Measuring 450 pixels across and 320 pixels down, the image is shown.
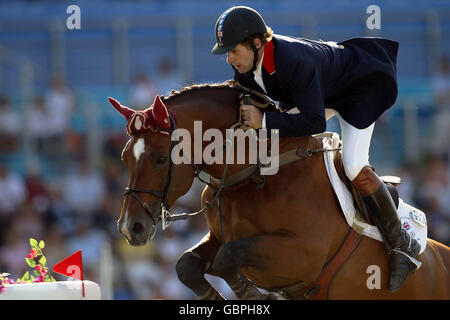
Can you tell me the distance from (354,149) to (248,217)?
749 mm

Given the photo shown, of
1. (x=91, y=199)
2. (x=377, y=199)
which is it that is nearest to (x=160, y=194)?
(x=377, y=199)

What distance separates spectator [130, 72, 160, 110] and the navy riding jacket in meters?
5.96

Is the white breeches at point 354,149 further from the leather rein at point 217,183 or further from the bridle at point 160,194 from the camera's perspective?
the bridle at point 160,194

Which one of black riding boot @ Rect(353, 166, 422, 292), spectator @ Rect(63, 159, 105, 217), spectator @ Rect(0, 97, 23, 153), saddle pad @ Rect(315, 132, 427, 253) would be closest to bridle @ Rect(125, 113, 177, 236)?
saddle pad @ Rect(315, 132, 427, 253)

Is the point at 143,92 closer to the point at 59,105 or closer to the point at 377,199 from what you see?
the point at 59,105

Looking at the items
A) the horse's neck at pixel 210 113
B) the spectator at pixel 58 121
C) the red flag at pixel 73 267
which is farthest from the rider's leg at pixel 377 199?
Answer: the spectator at pixel 58 121

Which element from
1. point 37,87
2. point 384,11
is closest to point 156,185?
point 37,87

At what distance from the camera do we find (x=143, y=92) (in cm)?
1041

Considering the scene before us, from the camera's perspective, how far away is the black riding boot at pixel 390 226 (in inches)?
156
